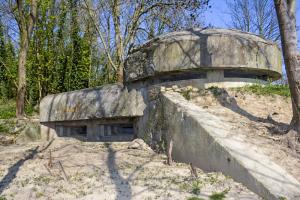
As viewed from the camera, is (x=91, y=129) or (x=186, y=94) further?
(x=91, y=129)

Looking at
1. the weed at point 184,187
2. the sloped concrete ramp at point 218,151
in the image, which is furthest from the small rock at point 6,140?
the weed at point 184,187

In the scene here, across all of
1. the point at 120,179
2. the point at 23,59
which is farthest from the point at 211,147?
the point at 23,59

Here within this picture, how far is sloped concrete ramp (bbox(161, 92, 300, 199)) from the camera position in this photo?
370cm

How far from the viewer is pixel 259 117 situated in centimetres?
566

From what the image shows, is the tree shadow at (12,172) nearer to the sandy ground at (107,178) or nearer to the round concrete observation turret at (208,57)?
the sandy ground at (107,178)

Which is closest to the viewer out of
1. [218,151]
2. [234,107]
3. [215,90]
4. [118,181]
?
[218,151]

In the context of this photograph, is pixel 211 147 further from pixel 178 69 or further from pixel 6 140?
pixel 6 140

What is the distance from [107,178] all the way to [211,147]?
1.47m

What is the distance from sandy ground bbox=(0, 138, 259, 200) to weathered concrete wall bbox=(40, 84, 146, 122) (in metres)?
1.21

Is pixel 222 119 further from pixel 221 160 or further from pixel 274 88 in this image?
pixel 274 88

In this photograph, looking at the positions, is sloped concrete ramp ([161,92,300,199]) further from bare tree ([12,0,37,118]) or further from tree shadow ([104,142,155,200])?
bare tree ([12,0,37,118])

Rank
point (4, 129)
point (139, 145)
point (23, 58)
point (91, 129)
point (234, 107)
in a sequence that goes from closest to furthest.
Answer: point (234, 107), point (139, 145), point (91, 129), point (4, 129), point (23, 58)

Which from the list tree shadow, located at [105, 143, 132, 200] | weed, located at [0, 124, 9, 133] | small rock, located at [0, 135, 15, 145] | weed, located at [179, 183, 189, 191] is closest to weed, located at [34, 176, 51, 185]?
tree shadow, located at [105, 143, 132, 200]

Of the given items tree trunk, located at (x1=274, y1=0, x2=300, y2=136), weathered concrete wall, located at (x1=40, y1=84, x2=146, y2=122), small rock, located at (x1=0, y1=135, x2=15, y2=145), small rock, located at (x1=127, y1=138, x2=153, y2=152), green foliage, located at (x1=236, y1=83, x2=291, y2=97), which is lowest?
small rock, located at (x1=0, y1=135, x2=15, y2=145)
